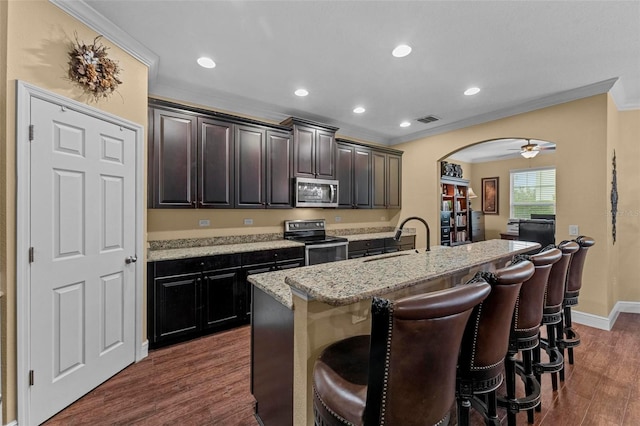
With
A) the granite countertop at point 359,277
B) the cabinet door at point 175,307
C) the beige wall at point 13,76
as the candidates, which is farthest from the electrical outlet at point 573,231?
the beige wall at point 13,76

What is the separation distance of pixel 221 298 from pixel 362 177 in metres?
3.13

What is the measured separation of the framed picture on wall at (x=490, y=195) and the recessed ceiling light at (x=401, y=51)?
6296 mm

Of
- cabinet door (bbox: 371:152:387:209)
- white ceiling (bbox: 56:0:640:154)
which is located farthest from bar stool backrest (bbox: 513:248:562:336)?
cabinet door (bbox: 371:152:387:209)

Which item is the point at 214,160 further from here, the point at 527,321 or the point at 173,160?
the point at 527,321

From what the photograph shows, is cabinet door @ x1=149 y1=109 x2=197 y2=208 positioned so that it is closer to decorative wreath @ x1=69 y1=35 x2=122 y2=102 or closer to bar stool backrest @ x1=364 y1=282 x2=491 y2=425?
decorative wreath @ x1=69 y1=35 x2=122 y2=102

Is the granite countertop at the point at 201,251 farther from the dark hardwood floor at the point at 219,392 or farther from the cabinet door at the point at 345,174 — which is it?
the cabinet door at the point at 345,174

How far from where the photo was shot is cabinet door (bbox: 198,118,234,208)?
3.32m

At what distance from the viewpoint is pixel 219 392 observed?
215cm

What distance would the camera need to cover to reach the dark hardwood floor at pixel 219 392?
1.88m

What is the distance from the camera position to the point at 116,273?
2.35m

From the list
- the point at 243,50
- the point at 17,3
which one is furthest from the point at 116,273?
the point at 243,50

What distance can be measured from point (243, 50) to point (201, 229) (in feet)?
7.22

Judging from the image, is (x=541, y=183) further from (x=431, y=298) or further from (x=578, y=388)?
(x=431, y=298)

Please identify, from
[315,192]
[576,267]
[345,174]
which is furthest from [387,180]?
[576,267]
